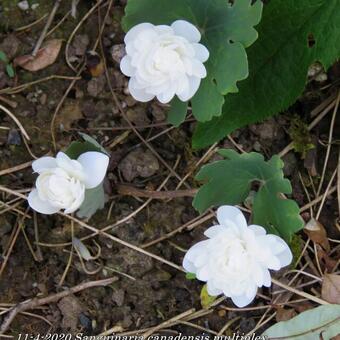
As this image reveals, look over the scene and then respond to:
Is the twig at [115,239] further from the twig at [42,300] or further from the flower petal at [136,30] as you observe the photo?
the flower petal at [136,30]

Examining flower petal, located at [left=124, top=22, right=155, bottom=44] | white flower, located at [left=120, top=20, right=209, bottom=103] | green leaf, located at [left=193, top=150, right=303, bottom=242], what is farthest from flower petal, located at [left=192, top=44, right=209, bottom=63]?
green leaf, located at [left=193, top=150, right=303, bottom=242]

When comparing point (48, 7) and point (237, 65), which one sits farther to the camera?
point (48, 7)

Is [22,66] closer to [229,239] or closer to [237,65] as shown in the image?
[237,65]

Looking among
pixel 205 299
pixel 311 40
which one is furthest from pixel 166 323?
pixel 311 40

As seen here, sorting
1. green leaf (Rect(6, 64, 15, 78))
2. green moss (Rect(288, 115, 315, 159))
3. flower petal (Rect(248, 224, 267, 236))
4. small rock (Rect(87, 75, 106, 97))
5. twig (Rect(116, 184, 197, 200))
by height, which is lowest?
twig (Rect(116, 184, 197, 200))

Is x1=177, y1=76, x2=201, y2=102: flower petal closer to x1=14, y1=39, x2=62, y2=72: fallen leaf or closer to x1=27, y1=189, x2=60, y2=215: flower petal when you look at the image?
x1=27, y1=189, x2=60, y2=215: flower petal

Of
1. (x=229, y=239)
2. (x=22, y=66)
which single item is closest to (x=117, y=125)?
(x=22, y=66)
